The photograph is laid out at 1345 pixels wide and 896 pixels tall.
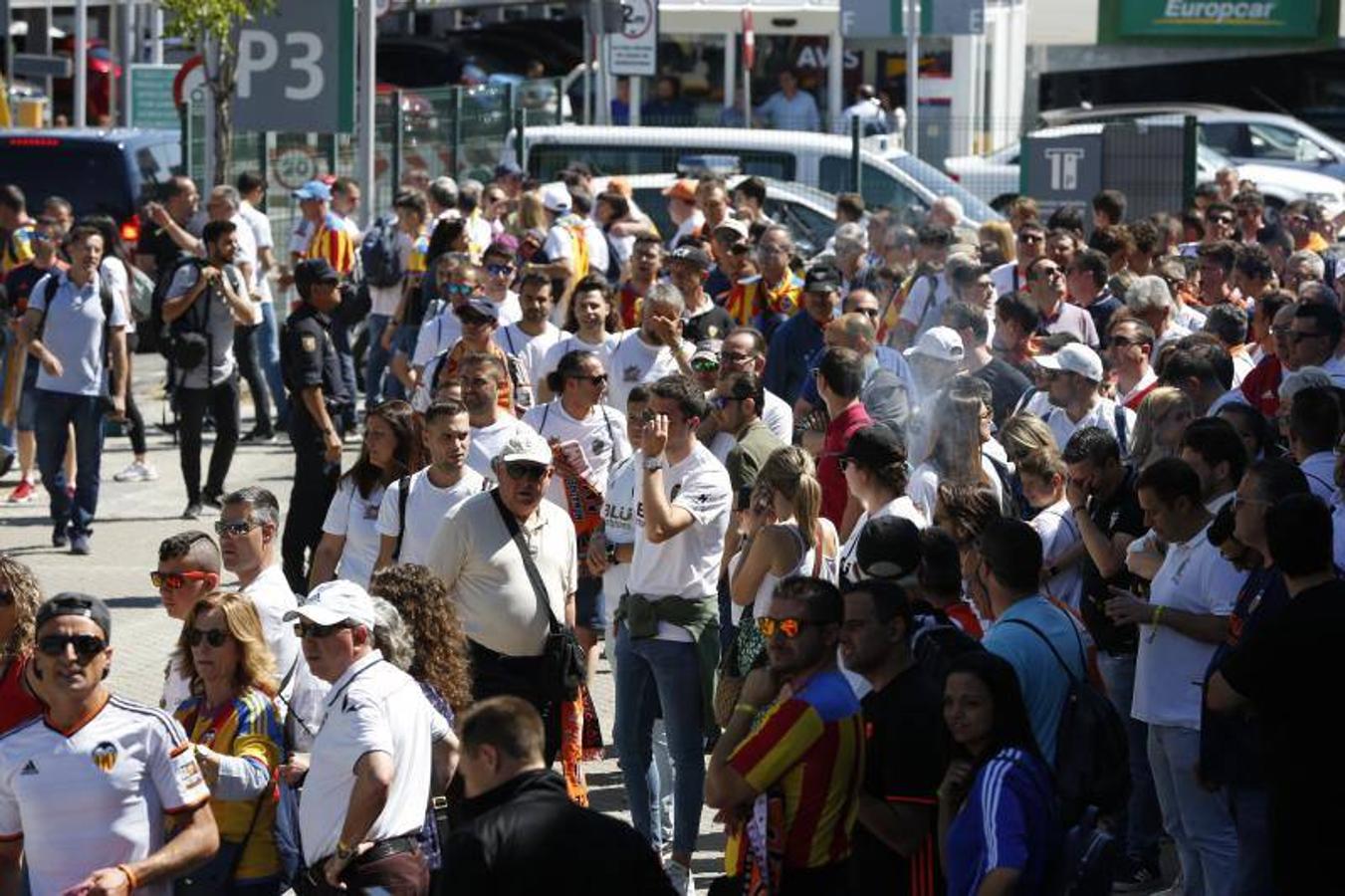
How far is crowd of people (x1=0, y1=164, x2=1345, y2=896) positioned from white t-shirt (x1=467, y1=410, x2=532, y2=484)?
0.05ft

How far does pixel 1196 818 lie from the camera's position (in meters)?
7.73

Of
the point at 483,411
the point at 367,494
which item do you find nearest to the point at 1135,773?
the point at 483,411

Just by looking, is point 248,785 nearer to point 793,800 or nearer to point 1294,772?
point 793,800

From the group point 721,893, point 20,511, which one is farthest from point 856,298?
point 721,893

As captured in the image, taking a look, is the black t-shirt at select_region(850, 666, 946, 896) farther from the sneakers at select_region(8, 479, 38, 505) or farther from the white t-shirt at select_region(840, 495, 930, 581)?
the sneakers at select_region(8, 479, 38, 505)

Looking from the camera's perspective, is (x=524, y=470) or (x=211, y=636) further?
(x=524, y=470)

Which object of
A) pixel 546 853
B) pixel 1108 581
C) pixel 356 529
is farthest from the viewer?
Result: pixel 356 529

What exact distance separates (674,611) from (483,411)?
168 centimetres

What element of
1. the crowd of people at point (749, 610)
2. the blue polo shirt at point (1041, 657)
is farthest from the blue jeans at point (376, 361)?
the blue polo shirt at point (1041, 657)

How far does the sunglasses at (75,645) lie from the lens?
613cm

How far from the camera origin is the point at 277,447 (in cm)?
1803

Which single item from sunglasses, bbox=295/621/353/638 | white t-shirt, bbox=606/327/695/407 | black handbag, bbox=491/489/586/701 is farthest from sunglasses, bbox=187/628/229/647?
white t-shirt, bbox=606/327/695/407

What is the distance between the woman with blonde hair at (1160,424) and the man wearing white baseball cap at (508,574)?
2.28m

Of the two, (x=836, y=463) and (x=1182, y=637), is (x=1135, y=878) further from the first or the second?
(x=836, y=463)
